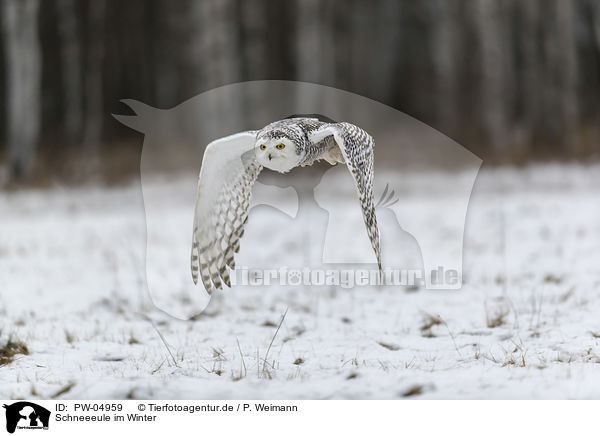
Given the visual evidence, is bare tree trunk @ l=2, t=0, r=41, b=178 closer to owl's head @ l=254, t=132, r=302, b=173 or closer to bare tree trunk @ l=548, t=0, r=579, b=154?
owl's head @ l=254, t=132, r=302, b=173

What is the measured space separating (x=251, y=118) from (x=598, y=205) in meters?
7.42

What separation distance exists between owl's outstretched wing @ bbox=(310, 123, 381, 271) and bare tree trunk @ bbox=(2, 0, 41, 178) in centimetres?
1162

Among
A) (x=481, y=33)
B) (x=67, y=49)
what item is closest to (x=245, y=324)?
(x=481, y=33)

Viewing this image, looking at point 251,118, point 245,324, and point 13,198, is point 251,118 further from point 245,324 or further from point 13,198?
point 245,324

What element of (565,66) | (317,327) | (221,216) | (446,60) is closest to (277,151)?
(221,216)

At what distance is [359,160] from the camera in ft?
11.6

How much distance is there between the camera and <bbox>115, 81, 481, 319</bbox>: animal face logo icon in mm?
6199

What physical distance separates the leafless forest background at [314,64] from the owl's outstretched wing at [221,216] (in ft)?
32.8

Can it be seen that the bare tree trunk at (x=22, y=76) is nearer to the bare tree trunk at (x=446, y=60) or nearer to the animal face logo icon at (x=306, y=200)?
the animal face logo icon at (x=306, y=200)

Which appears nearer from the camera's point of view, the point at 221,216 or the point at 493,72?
the point at 221,216

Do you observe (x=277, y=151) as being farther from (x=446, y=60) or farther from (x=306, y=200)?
(x=446, y=60)

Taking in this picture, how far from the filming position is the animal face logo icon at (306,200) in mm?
6199

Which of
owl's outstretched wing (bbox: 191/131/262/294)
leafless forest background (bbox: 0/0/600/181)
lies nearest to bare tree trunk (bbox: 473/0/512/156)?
leafless forest background (bbox: 0/0/600/181)
